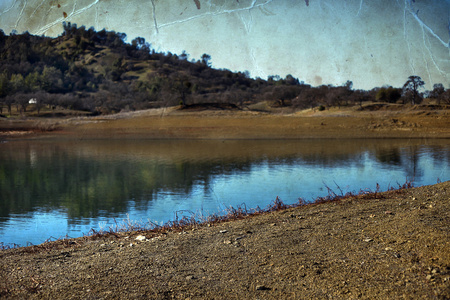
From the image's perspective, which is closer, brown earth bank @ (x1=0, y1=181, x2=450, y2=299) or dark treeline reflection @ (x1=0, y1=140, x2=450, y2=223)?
brown earth bank @ (x1=0, y1=181, x2=450, y2=299)

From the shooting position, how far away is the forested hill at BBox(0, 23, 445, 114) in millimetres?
59656

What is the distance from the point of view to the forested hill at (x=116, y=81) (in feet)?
196

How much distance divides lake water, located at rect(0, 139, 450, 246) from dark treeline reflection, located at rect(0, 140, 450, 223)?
0.04 meters

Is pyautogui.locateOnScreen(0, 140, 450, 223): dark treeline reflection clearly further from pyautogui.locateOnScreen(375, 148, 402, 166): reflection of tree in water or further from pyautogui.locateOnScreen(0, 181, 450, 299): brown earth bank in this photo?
pyautogui.locateOnScreen(0, 181, 450, 299): brown earth bank

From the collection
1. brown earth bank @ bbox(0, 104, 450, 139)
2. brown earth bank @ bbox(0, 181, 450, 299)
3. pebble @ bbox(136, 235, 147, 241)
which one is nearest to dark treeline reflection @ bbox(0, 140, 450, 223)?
brown earth bank @ bbox(0, 104, 450, 139)

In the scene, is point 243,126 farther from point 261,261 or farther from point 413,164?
point 261,261

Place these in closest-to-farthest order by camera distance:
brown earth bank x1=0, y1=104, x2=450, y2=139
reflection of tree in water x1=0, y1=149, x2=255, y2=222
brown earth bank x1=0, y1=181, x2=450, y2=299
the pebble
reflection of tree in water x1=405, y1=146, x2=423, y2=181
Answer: brown earth bank x1=0, y1=181, x2=450, y2=299
the pebble
reflection of tree in water x1=0, y1=149, x2=255, y2=222
reflection of tree in water x1=405, y1=146, x2=423, y2=181
brown earth bank x1=0, y1=104, x2=450, y2=139

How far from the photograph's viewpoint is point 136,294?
3.87 meters

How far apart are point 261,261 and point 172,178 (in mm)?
11608

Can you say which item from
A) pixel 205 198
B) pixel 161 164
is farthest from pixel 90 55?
pixel 205 198

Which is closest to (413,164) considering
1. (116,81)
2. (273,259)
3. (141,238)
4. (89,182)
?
(89,182)

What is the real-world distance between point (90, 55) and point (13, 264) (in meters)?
130

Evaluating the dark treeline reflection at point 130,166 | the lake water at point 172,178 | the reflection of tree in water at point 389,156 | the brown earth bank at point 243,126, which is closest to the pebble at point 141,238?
the lake water at point 172,178

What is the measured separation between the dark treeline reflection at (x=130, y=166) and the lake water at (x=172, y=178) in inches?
1.4
